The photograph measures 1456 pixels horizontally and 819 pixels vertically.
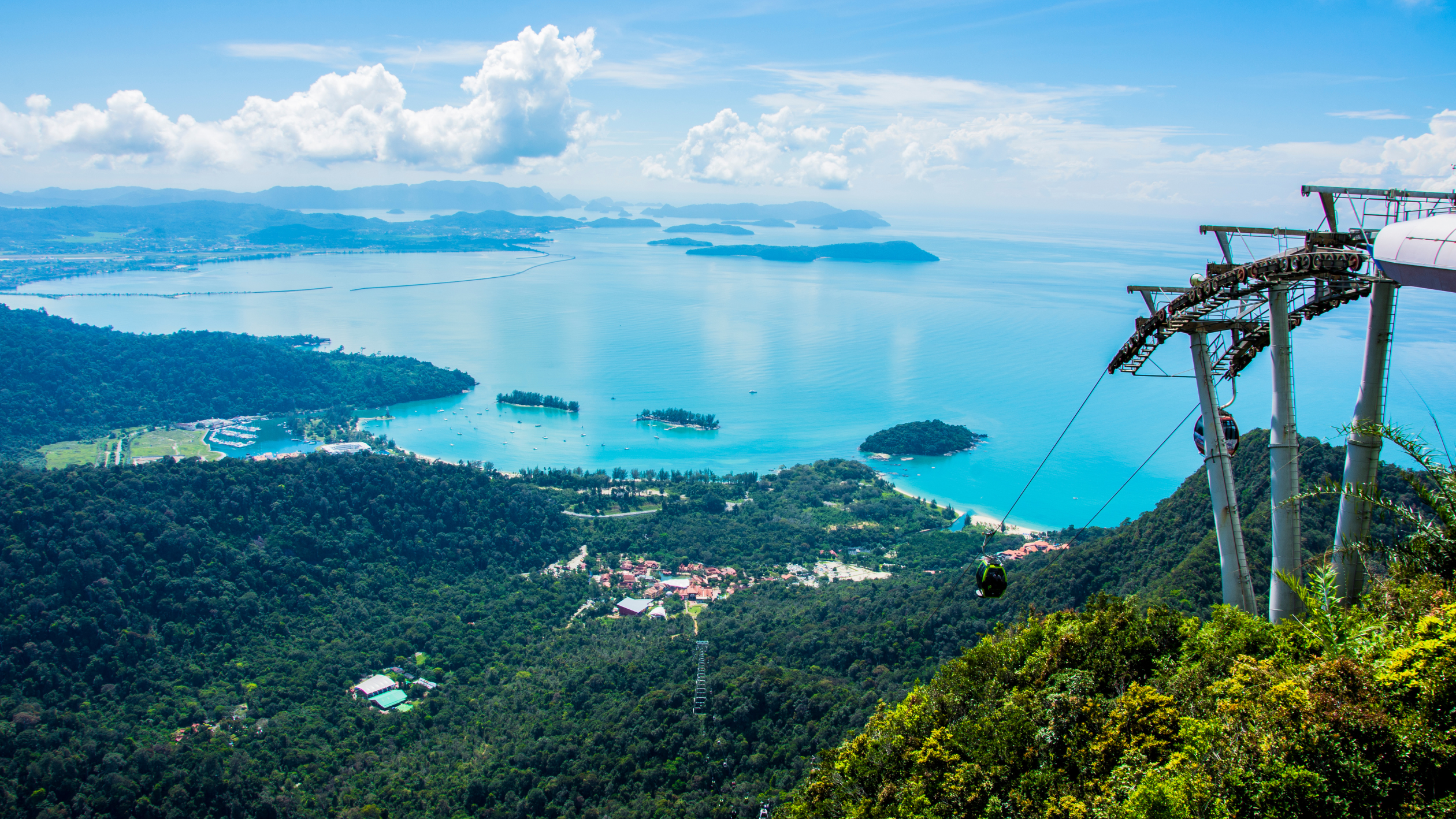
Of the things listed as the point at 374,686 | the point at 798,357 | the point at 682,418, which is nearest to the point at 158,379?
the point at 682,418

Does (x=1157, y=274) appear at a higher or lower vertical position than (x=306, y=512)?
higher

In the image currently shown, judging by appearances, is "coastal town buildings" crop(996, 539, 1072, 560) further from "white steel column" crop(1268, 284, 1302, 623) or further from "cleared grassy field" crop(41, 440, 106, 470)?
"cleared grassy field" crop(41, 440, 106, 470)

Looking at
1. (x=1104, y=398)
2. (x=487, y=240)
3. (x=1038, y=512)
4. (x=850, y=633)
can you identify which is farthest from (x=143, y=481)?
(x=487, y=240)

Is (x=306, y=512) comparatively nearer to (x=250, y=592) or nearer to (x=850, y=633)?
(x=250, y=592)

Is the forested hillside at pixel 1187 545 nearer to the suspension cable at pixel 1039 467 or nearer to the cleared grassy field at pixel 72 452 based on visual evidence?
the suspension cable at pixel 1039 467

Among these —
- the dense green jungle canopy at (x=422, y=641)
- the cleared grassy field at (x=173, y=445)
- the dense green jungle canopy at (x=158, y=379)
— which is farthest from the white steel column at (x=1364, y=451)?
the dense green jungle canopy at (x=158, y=379)

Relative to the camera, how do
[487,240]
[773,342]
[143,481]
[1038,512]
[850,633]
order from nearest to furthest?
[850,633]
[143,481]
[1038,512]
[773,342]
[487,240]
